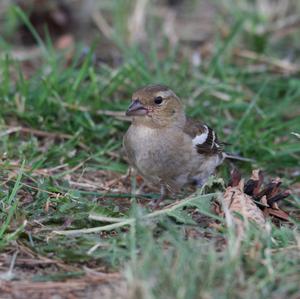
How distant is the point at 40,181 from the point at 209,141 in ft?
4.76

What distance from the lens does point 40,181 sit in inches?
186

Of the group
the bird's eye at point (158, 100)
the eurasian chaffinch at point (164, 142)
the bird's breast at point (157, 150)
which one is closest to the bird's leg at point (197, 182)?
the eurasian chaffinch at point (164, 142)

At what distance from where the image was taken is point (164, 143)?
5.10 metres

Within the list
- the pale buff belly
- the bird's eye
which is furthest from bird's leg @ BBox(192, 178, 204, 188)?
the bird's eye

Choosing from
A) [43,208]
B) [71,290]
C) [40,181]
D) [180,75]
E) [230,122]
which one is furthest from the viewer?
[180,75]

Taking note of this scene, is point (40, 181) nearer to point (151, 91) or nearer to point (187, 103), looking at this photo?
point (151, 91)

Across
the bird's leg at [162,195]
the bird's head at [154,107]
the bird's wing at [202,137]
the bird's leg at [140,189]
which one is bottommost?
the bird's leg at [140,189]

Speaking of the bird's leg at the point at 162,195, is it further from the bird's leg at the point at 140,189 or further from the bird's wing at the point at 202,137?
the bird's wing at the point at 202,137

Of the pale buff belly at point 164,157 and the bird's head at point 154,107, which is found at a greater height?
the bird's head at point 154,107

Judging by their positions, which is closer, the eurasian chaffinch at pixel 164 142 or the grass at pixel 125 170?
the grass at pixel 125 170

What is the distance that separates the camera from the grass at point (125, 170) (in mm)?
3055

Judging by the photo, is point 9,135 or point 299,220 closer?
point 299,220

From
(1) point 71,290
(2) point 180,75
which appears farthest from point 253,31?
(1) point 71,290

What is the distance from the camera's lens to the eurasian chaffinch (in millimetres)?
5051
